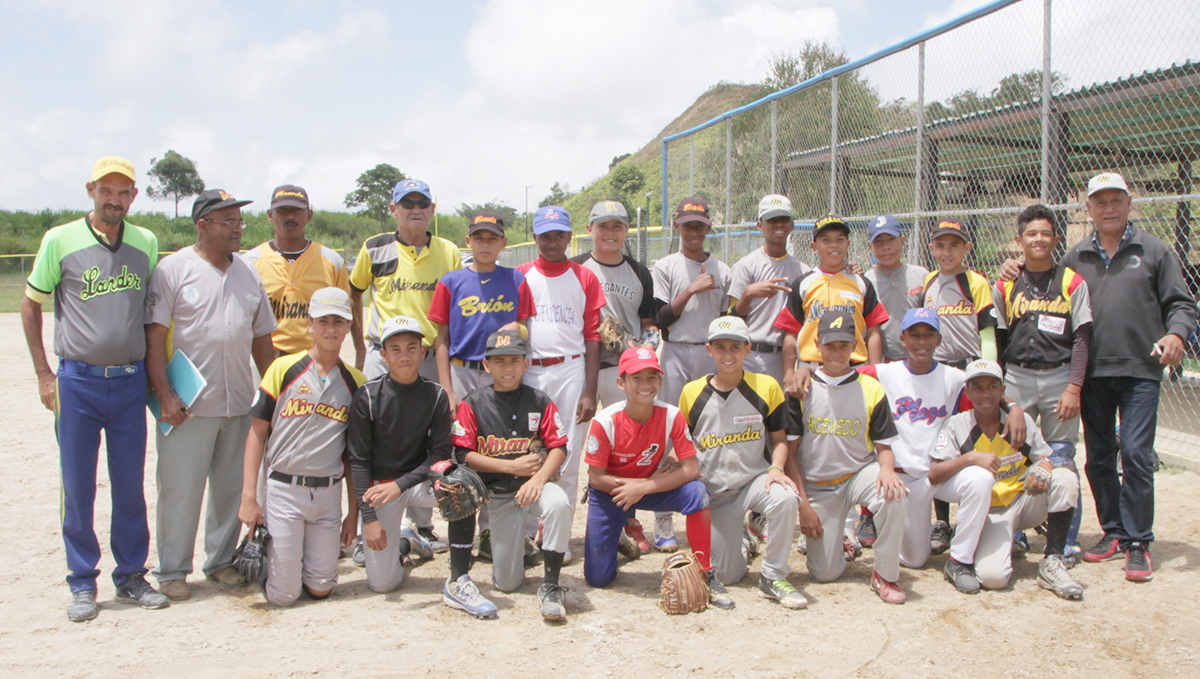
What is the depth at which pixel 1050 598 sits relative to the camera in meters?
4.05

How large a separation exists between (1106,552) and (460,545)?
3660 millimetres

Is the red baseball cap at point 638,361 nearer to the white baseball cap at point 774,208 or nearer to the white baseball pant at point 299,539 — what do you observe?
the white baseball cap at point 774,208

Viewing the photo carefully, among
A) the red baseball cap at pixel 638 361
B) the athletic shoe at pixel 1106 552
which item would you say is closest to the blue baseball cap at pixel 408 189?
the red baseball cap at pixel 638 361

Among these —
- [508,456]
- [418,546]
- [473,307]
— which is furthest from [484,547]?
[473,307]

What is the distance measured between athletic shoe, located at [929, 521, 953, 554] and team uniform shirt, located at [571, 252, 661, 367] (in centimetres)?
225

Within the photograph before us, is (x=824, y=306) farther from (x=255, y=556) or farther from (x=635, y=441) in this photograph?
(x=255, y=556)

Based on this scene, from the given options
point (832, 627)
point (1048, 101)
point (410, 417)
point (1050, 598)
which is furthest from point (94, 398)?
point (1048, 101)

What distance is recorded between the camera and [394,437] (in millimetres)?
4211

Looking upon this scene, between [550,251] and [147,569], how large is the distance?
284 cm

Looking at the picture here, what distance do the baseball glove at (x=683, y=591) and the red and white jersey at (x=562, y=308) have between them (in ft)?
4.88

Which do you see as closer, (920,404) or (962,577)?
(962,577)

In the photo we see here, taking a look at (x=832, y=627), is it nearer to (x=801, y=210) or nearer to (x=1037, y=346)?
(x=1037, y=346)

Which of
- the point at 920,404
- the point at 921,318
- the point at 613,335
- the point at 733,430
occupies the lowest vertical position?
the point at 733,430

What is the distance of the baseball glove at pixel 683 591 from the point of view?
3898mm
